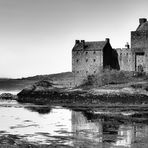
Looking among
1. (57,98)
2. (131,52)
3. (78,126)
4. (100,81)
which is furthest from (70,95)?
(78,126)

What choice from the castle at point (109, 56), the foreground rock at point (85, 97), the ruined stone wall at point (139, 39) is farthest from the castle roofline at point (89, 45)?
the foreground rock at point (85, 97)

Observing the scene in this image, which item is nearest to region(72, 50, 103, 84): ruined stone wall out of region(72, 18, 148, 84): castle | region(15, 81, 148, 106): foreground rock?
region(72, 18, 148, 84): castle

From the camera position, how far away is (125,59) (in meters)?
72.9

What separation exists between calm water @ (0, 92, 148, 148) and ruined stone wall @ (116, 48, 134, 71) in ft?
120

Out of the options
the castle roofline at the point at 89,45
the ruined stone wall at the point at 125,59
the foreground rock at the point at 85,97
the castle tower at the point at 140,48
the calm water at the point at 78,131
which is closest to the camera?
the calm water at the point at 78,131

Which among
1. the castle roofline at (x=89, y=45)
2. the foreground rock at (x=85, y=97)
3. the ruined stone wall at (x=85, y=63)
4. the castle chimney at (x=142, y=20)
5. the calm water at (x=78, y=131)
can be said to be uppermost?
the castle chimney at (x=142, y=20)

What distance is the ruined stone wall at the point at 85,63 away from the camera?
245 feet

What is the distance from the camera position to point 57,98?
58.5 meters

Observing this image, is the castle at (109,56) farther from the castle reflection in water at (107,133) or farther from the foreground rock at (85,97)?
the castle reflection in water at (107,133)

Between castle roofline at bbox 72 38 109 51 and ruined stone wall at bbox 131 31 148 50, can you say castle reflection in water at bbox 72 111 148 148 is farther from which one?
castle roofline at bbox 72 38 109 51

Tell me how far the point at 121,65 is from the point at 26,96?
1865 cm

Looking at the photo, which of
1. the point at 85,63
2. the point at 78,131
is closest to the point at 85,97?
the point at 85,63

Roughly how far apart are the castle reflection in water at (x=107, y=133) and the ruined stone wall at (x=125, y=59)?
39101mm

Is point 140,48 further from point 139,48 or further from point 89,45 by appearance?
point 89,45
